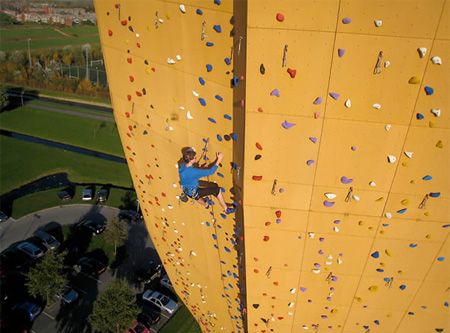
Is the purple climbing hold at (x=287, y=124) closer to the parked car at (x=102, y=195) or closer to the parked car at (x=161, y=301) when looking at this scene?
the parked car at (x=161, y=301)

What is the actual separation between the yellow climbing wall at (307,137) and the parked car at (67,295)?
36.1 ft

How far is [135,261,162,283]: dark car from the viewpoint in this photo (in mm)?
15672

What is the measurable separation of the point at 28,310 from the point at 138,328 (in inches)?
168

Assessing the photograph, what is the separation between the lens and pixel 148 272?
1580 centimetres

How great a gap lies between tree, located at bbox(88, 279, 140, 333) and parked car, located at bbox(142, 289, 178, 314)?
159 cm

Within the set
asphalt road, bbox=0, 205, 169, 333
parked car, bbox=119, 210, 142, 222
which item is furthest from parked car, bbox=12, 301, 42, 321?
parked car, bbox=119, 210, 142, 222

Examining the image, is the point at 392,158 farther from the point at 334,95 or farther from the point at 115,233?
the point at 115,233

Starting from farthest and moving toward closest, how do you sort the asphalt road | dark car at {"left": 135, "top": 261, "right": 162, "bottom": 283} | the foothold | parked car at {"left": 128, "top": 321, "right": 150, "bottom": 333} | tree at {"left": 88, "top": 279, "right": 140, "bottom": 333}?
dark car at {"left": 135, "top": 261, "right": 162, "bottom": 283} → the asphalt road → parked car at {"left": 128, "top": 321, "right": 150, "bottom": 333} → tree at {"left": 88, "top": 279, "right": 140, "bottom": 333} → the foothold

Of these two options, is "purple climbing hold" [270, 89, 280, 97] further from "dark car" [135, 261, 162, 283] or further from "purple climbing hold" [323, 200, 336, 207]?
"dark car" [135, 261, 162, 283]

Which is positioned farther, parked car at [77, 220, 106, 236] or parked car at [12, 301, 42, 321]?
parked car at [77, 220, 106, 236]

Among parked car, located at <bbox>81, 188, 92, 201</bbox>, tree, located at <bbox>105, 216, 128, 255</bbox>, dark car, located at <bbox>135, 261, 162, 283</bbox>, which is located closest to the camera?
dark car, located at <bbox>135, 261, 162, 283</bbox>

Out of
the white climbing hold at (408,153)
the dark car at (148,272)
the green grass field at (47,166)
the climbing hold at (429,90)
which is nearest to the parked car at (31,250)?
the dark car at (148,272)

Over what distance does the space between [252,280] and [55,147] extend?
26.0 m

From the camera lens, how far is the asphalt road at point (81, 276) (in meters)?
13.5
